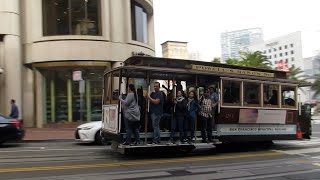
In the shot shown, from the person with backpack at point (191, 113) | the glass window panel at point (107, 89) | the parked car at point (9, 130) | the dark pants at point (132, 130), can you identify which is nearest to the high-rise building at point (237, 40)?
the parked car at point (9, 130)

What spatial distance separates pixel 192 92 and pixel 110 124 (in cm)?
249

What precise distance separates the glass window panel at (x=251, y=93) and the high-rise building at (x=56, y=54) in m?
13.0

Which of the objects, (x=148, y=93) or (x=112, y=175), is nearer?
(x=112, y=175)

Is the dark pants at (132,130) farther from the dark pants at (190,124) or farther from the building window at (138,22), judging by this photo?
the building window at (138,22)

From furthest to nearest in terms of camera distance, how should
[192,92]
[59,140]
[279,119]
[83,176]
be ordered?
[59,140] < [279,119] < [192,92] < [83,176]

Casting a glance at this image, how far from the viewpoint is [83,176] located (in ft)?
28.6

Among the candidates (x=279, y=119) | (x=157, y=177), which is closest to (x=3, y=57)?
(x=279, y=119)

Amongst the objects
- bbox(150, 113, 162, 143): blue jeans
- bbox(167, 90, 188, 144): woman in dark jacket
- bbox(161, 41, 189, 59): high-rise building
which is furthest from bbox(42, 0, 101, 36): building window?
bbox(161, 41, 189, 59): high-rise building

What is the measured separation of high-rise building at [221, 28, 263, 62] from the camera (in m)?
108

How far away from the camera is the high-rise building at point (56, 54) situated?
2409cm

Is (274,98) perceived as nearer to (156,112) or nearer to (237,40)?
(156,112)

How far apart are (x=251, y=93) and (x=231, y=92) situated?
796 mm

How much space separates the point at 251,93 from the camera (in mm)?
13625

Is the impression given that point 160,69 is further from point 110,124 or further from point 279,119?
point 279,119
